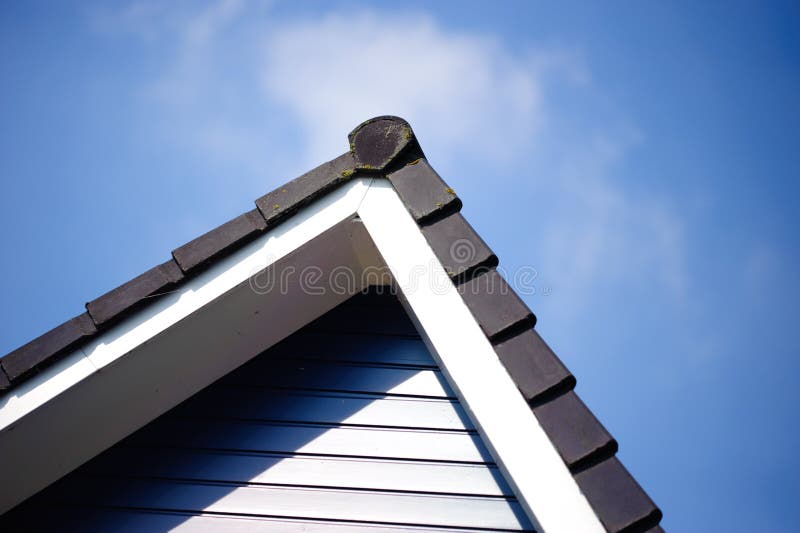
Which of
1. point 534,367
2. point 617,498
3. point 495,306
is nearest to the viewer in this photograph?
point 617,498

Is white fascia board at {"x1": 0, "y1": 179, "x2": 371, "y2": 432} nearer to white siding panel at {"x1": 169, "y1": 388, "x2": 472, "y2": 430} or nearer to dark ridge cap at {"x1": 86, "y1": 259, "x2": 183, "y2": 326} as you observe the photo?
dark ridge cap at {"x1": 86, "y1": 259, "x2": 183, "y2": 326}

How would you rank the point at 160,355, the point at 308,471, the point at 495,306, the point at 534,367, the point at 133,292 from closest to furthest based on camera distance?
1. the point at 534,367
2. the point at 495,306
3. the point at 133,292
4. the point at 160,355
5. the point at 308,471

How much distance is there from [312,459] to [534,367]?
95 centimetres

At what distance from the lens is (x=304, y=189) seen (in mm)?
2168

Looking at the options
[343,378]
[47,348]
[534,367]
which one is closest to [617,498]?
[534,367]

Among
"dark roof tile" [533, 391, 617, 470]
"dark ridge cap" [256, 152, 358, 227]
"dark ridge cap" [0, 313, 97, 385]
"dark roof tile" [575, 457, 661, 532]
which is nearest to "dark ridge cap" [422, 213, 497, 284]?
"dark ridge cap" [256, 152, 358, 227]

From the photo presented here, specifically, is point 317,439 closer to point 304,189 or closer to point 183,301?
point 183,301

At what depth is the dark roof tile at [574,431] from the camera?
169cm

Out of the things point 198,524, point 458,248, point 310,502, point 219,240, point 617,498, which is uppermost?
point 219,240

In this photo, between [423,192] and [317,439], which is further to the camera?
[317,439]

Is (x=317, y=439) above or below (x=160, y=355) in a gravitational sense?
below

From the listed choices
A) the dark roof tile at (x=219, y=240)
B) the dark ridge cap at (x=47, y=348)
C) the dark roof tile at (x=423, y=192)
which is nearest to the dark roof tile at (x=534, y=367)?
the dark roof tile at (x=423, y=192)

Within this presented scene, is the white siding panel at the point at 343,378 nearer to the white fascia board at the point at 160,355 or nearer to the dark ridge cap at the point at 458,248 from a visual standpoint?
the white fascia board at the point at 160,355

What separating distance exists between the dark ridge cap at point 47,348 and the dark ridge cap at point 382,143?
1.03 m
